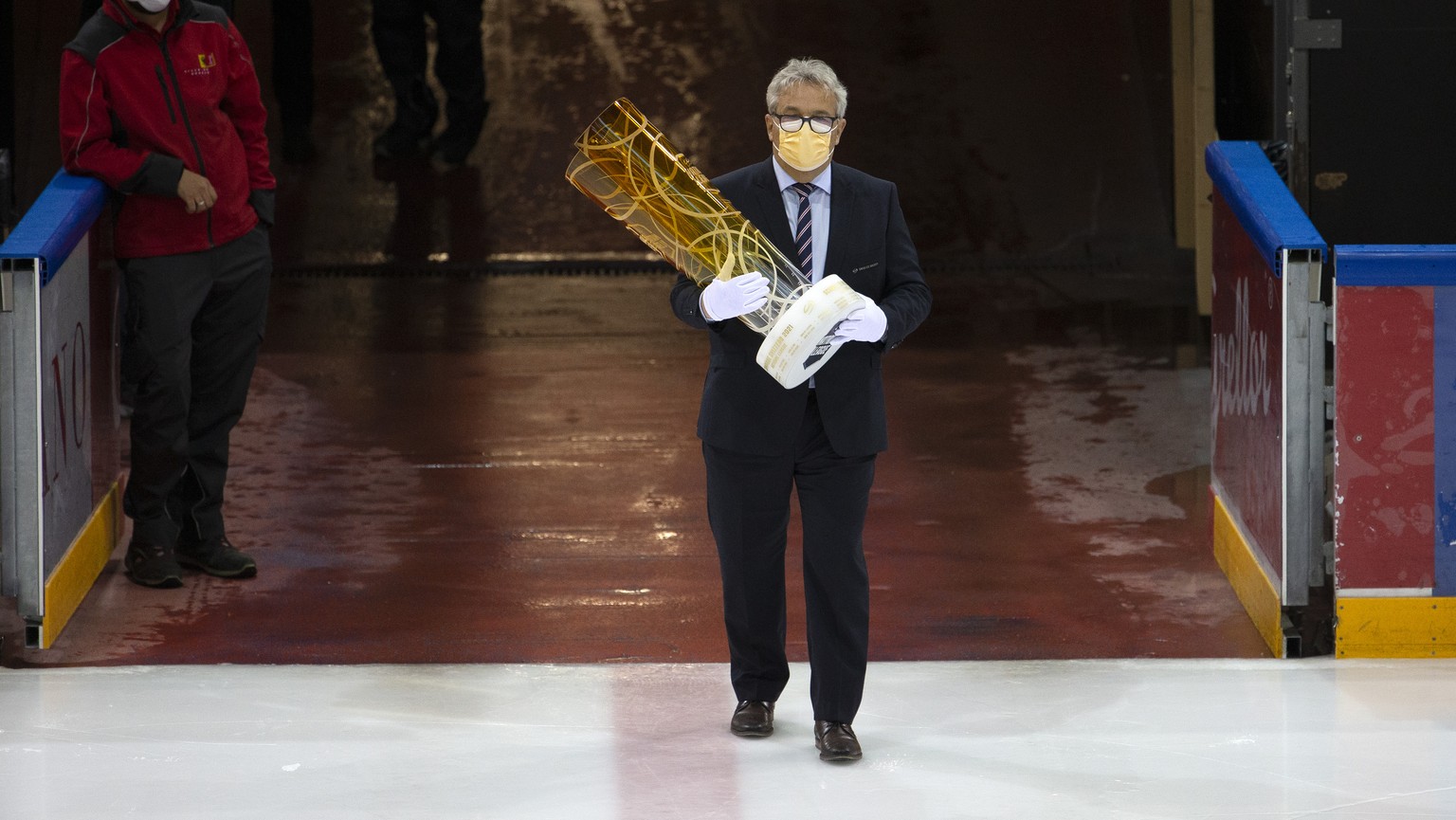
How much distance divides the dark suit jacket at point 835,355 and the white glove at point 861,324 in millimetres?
181

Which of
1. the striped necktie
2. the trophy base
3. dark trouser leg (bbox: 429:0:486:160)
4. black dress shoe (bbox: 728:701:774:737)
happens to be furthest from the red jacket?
dark trouser leg (bbox: 429:0:486:160)

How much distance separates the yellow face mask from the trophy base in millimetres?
313

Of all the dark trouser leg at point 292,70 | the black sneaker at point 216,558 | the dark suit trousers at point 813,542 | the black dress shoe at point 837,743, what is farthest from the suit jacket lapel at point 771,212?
the dark trouser leg at point 292,70

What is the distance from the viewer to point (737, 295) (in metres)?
4.35

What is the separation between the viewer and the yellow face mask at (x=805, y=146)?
14.8 feet

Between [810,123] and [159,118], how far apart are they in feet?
8.39

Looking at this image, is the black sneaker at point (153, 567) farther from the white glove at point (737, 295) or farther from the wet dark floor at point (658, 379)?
the white glove at point (737, 295)

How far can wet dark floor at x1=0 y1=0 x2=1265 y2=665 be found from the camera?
6199mm

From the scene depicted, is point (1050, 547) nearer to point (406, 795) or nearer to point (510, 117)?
point (406, 795)

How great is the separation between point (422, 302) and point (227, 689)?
21.9 feet

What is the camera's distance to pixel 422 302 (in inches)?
468

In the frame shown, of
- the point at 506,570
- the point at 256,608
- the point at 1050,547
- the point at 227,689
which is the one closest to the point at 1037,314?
the point at 1050,547

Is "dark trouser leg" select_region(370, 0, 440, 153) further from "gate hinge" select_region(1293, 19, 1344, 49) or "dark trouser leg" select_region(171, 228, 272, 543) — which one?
"gate hinge" select_region(1293, 19, 1344, 49)

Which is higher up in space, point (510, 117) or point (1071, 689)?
point (510, 117)
